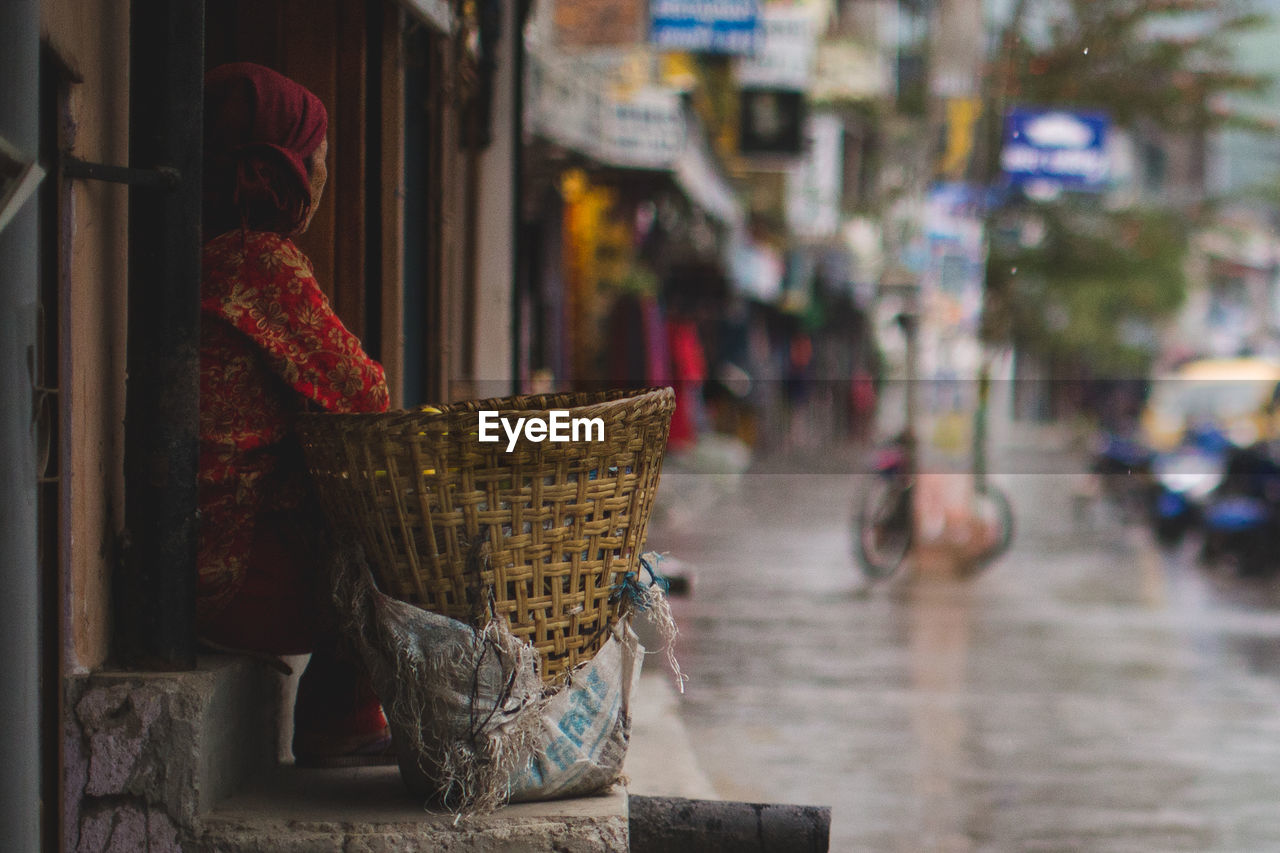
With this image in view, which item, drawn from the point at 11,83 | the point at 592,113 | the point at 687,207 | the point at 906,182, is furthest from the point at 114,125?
the point at 906,182

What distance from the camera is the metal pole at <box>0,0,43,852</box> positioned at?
199 centimetres

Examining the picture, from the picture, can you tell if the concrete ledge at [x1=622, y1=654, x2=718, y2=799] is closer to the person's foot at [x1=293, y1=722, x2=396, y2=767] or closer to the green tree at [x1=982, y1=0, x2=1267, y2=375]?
the person's foot at [x1=293, y1=722, x2=396, y2=767]

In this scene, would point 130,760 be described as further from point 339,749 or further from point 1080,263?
point 1080,263

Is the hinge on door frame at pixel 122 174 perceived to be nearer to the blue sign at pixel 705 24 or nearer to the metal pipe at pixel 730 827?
the metal pipe at pixel 730 827

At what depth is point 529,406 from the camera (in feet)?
9.92

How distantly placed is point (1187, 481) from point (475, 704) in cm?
1269

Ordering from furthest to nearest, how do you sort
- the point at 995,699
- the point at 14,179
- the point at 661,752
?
the point at 995,699 → the point at 661,752 → the point at 14,179

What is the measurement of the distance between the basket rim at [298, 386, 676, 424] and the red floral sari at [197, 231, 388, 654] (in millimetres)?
116

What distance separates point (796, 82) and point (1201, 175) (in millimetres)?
52023

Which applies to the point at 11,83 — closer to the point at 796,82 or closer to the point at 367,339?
the point at 367,339

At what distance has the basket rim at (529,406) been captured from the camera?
2568 millimetres

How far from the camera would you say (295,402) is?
2.88 metres

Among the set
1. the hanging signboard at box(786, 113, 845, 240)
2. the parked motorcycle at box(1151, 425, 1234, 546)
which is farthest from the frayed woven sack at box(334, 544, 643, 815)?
the hanging signboard at box(786, 113, 845, 240)

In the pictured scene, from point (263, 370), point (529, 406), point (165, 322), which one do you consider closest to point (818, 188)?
point (529, 406)
